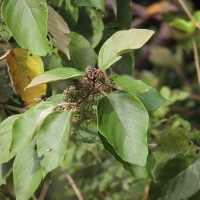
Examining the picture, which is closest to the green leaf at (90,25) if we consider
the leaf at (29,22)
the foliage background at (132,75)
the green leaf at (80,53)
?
the foliage background at (132,75)

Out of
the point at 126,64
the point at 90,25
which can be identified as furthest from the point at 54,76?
the point at 126,64

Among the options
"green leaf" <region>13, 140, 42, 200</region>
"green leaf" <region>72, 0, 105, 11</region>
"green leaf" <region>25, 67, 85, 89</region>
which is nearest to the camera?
"green leaf" <region>25, 67, 85, 89</region>

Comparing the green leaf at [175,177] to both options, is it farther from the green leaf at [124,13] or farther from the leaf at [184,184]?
the green leaf at [124,13]

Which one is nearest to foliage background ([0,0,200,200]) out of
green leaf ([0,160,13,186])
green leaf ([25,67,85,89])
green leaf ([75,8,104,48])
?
green leaf ([75,8,104,48])

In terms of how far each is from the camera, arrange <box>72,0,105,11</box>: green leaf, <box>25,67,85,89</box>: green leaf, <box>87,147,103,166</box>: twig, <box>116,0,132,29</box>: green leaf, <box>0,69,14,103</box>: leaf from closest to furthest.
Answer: <box>25,67,85,89</box>: green leaf, <box>72,0,105,11</box>: green leaf, <box>0,69,14,103</box>: leaf, <box>116,0,132,29</box>: green leaf, <box>87,147,103,166</box>: twig

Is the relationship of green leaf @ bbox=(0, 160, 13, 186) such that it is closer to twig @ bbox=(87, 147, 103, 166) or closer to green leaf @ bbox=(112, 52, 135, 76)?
green leaf @ bbox=(112, 52, 135, 76)
